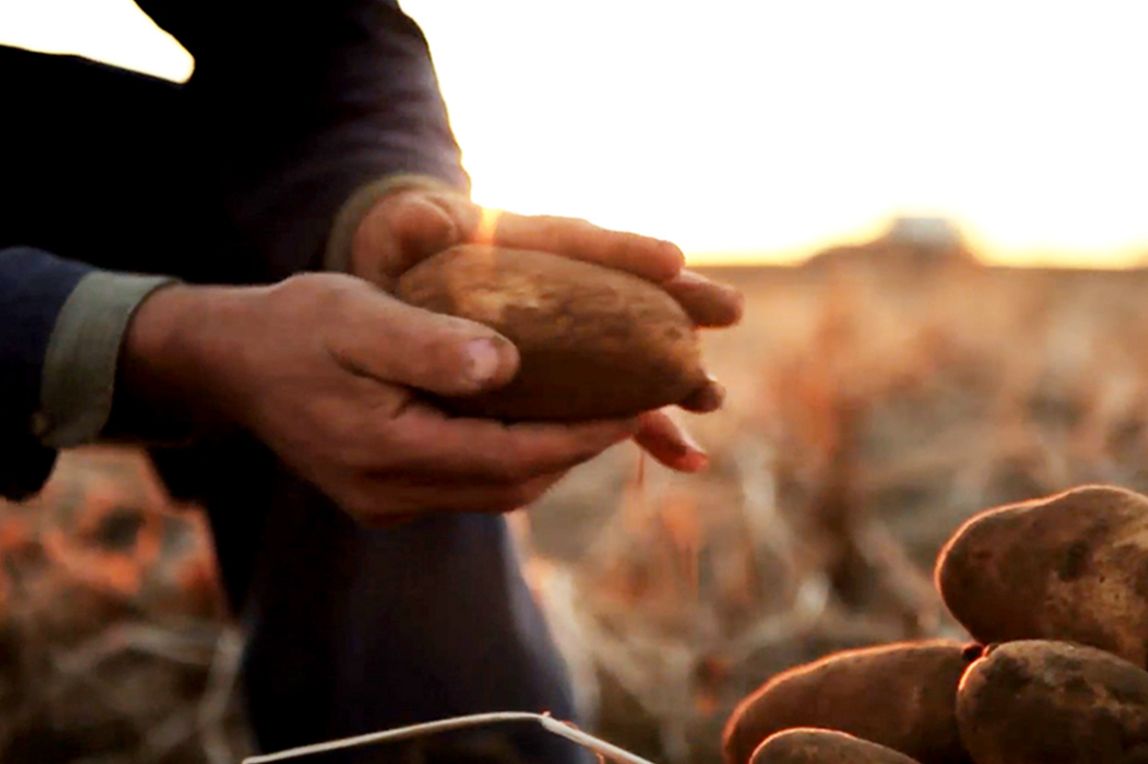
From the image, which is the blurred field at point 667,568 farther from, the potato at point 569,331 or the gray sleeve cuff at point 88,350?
the gray sleeve cuff at point 88,350

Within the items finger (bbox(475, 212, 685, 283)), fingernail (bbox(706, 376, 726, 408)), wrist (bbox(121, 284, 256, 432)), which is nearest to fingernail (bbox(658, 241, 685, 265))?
finger (bbox(475, 212, 685, 283))

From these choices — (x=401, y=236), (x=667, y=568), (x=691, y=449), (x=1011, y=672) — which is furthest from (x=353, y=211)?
(x=667, y=568)

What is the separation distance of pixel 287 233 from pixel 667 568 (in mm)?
1592

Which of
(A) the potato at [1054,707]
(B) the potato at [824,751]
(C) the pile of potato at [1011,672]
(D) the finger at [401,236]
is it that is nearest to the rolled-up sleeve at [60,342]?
(D) the finger at [401,236]

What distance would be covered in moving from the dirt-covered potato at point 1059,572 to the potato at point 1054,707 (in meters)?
0.05

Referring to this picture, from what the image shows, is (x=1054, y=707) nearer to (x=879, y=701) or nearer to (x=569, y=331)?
(x=879, y=701)

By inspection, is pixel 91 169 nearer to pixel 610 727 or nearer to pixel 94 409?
pixel 94 409

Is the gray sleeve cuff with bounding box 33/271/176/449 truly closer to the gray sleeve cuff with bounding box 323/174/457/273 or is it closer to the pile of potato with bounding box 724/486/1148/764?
the gray sleeve cuff with bounding box 323/174/457/273

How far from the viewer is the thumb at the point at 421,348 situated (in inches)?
51.9

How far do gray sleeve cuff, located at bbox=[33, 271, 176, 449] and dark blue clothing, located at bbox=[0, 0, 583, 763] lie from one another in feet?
1.02

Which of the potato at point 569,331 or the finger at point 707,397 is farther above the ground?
the potato at point 569,331

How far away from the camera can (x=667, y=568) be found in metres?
3.31

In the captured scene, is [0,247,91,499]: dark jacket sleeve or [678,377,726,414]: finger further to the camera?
[0,247,91,499]: dark jacket sleeve

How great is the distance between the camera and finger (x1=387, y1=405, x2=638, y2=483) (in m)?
1.40
